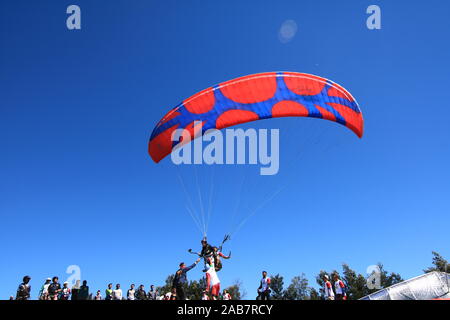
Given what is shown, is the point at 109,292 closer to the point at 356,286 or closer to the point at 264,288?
the point at 264,288

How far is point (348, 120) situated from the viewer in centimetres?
1304

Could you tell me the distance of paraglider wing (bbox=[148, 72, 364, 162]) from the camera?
1241 cm

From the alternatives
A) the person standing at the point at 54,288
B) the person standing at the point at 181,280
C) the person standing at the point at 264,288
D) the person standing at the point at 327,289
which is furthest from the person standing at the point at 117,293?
the person standing at the point at 327,289

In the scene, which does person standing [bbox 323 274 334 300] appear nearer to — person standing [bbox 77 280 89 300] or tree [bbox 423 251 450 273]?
person standing [bbox 77 280 89 300]

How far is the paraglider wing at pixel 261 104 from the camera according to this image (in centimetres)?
1241

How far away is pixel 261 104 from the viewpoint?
42.8 ft

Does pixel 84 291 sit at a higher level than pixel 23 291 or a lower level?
lower

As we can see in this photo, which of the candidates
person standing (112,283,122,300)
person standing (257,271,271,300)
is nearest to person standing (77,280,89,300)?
person standing (112,283,122,300)

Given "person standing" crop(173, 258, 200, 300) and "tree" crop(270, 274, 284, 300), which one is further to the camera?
"tree" crop(270, 274, 284, 300)

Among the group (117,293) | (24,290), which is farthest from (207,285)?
(117,293)

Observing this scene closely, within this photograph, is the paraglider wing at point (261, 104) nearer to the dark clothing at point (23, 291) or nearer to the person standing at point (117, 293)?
the dark clothing at point (23, 291)

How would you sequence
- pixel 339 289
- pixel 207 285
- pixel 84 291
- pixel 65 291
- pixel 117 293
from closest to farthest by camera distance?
pixel 207 285, pixel 339 289, pixel 84 291, pixel 65 291, pixel 117 293

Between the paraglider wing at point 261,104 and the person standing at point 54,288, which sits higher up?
the paraglider wing at point 261,104
